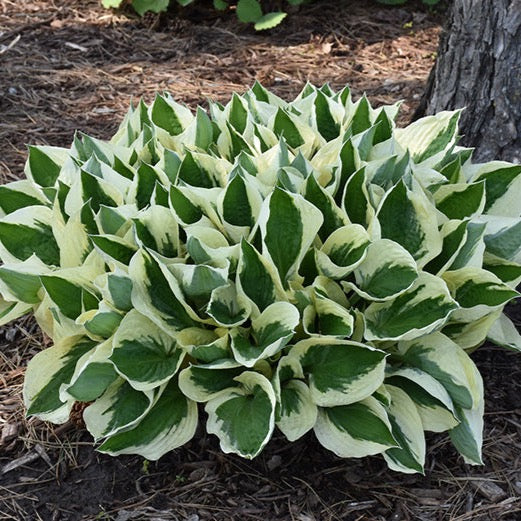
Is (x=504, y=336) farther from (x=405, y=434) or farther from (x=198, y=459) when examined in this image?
(x=198, y=459)

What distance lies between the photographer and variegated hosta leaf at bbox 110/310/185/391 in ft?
5.78

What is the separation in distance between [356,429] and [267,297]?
365 mm

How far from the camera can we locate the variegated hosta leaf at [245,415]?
173cm

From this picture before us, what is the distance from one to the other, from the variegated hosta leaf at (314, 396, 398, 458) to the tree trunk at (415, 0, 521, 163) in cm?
128

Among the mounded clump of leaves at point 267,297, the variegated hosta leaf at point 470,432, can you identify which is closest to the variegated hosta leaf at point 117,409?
the mounded clump of leaves at point 267,297

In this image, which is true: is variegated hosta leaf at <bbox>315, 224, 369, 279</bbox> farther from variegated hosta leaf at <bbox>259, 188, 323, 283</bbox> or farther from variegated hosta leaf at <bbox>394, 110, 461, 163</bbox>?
variegated hosta leaf at <bbox>394, 110, 461, 163</bbox>

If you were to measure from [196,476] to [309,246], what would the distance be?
2.17 feet

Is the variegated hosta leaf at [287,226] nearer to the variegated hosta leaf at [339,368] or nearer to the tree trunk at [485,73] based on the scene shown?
the variegated hosta leaf at [339,368]

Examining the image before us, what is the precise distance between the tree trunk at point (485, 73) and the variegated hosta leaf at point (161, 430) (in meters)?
A: 1.47

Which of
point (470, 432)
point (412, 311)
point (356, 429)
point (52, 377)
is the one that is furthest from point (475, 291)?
point (52, 377)

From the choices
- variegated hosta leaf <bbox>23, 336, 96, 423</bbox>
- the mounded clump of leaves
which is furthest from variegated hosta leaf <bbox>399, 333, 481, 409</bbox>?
variegated hosta leaf <bbox>23, 336, 96, 423</bbox>

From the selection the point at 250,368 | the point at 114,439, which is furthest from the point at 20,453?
the point at 250,368

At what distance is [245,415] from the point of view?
5.90 feet

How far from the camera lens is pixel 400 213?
1.90m
